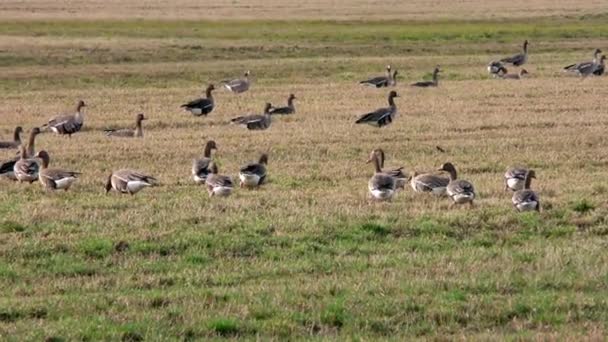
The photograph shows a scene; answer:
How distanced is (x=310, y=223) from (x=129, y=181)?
3.48 metres

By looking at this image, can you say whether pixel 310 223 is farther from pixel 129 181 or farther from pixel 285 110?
pixel 285 110

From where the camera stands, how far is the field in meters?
10.4

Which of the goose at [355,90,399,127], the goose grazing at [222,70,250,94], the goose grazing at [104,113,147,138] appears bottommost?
the goose grazing at [222,70,250,94]

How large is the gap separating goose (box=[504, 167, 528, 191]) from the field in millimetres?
195

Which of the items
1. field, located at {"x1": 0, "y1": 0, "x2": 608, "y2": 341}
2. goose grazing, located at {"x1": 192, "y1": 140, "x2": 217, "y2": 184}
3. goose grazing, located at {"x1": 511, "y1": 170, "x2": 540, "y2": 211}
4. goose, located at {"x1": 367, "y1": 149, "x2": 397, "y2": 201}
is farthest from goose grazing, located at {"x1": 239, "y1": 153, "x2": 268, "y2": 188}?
goose grazing, located at {"x1": 511, "y1": 170, "x2": 540, "y2": 211}

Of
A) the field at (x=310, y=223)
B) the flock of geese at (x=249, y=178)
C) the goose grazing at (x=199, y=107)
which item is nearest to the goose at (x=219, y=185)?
the flock of geese at (x=249, y=178)

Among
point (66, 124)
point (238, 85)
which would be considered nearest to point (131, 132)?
point (66, 124)

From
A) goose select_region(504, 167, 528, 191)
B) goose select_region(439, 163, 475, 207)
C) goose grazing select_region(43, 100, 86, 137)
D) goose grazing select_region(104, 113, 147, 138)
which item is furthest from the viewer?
goose grazing select_region(43, 100, 86, 137)

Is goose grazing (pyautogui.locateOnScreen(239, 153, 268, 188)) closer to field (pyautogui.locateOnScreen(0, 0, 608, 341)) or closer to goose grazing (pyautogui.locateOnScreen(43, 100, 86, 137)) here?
field (pyautogui.locateOnScreen(0, 0, 608, 341))

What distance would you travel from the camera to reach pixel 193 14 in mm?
78500

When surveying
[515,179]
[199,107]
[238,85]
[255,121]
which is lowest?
[238,85]

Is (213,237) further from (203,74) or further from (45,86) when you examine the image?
(203,74)

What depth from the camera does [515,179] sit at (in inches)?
662

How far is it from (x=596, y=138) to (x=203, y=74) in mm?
19817
